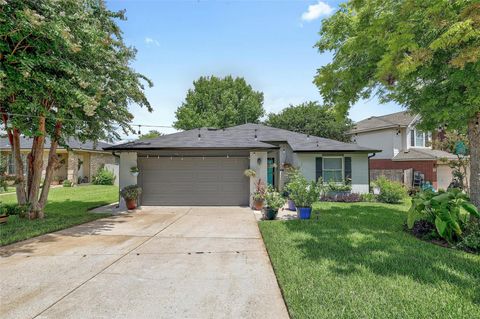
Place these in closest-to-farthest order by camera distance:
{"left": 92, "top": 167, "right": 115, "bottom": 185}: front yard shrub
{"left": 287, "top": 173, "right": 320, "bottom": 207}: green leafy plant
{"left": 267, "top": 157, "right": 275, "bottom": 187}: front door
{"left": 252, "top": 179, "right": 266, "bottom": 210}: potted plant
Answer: {"left": 287, "top": 173, "right": 320, "bottom": 207}: green leafy plant → {"left": 252, "top": 179, "right": 266, "bottom": 210}: potted plant → {"left": 267, "top": 157, "right": 275, "bottom": 187}: front door → {"left": 92, "top": 167, "right": 115, "bottom": 185}: front yard shrub

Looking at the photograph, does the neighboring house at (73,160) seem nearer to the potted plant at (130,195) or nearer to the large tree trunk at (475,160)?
the potted plant at (130,195)

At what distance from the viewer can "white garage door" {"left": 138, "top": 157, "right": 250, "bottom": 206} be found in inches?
484

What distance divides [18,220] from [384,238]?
36.0 feet

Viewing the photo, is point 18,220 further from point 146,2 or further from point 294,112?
point 294,112

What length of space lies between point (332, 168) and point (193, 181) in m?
7.44

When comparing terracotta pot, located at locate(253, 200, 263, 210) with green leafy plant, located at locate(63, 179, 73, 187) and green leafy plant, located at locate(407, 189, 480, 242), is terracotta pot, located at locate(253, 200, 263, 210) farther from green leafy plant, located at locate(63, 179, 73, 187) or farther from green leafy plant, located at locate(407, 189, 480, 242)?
green leafy plant, located at locate(63, 179, 73, 187)

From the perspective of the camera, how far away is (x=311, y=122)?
3008cm

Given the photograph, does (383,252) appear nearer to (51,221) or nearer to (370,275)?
(370,275)

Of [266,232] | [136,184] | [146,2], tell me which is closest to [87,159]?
[136,184]

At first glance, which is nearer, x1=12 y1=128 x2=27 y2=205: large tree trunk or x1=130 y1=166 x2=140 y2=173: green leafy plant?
x1=12 y1=128 x2=27 y2=205: large tree trunk

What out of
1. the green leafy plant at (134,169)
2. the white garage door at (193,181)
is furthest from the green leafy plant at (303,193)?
the green leafy plant at (134,169)

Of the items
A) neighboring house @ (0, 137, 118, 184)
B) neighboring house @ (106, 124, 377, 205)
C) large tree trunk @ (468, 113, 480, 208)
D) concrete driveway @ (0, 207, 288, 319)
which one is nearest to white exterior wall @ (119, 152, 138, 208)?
neighboring house @ (106, 124, 377, 205)

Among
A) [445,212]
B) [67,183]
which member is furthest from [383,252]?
[67,183]

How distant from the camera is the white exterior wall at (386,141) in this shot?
1995cm
